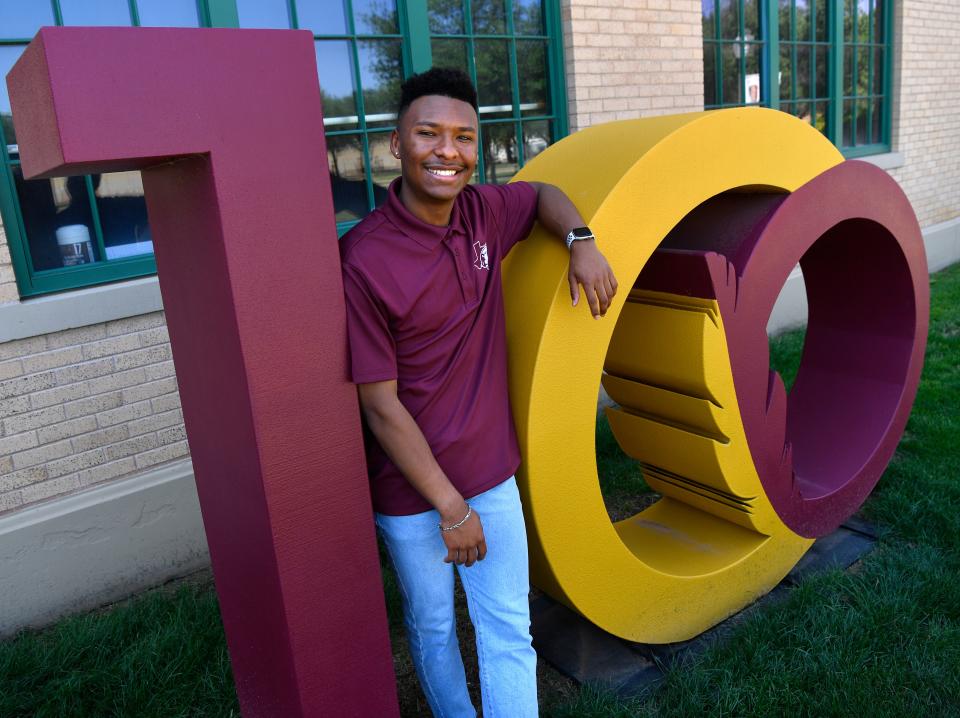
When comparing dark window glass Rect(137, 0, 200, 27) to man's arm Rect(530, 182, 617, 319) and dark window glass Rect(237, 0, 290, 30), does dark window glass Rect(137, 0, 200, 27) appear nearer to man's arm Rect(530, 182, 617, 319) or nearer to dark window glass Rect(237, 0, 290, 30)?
dark window glass Rect(237, 0, 290, 30)

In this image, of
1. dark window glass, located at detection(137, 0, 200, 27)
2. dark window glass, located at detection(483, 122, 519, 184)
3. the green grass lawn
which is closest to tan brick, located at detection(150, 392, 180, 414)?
the green grass lawn

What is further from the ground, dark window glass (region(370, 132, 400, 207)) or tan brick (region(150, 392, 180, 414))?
dark window glass (region(370, 132, 400, 207))

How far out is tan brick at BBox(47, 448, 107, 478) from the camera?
3.69 m

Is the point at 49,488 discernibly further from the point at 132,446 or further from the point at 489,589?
the point at 489,589

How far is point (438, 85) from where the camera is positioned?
2.07m

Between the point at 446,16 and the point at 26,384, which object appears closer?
the point at 26,384

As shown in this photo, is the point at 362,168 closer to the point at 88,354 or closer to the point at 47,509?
the point at 88,354

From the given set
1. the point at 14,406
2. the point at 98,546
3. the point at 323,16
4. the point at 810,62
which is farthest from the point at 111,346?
the point at 810,62

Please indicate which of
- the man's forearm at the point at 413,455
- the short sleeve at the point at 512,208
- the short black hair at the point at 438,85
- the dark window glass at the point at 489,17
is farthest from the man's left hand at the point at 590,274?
the dark window glass at the point at 489,17

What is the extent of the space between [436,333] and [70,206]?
2.60 meters

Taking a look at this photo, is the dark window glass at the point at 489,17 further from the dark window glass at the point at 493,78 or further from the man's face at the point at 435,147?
the man's face at the point at 435,147

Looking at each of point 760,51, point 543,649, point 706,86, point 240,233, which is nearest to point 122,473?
point 543,649

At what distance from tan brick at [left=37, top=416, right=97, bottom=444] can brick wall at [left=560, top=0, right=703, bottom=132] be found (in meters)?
3.54

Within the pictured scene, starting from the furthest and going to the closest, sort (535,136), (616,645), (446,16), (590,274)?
(535,136) → (446,16) → (616,645) → (590,274)
